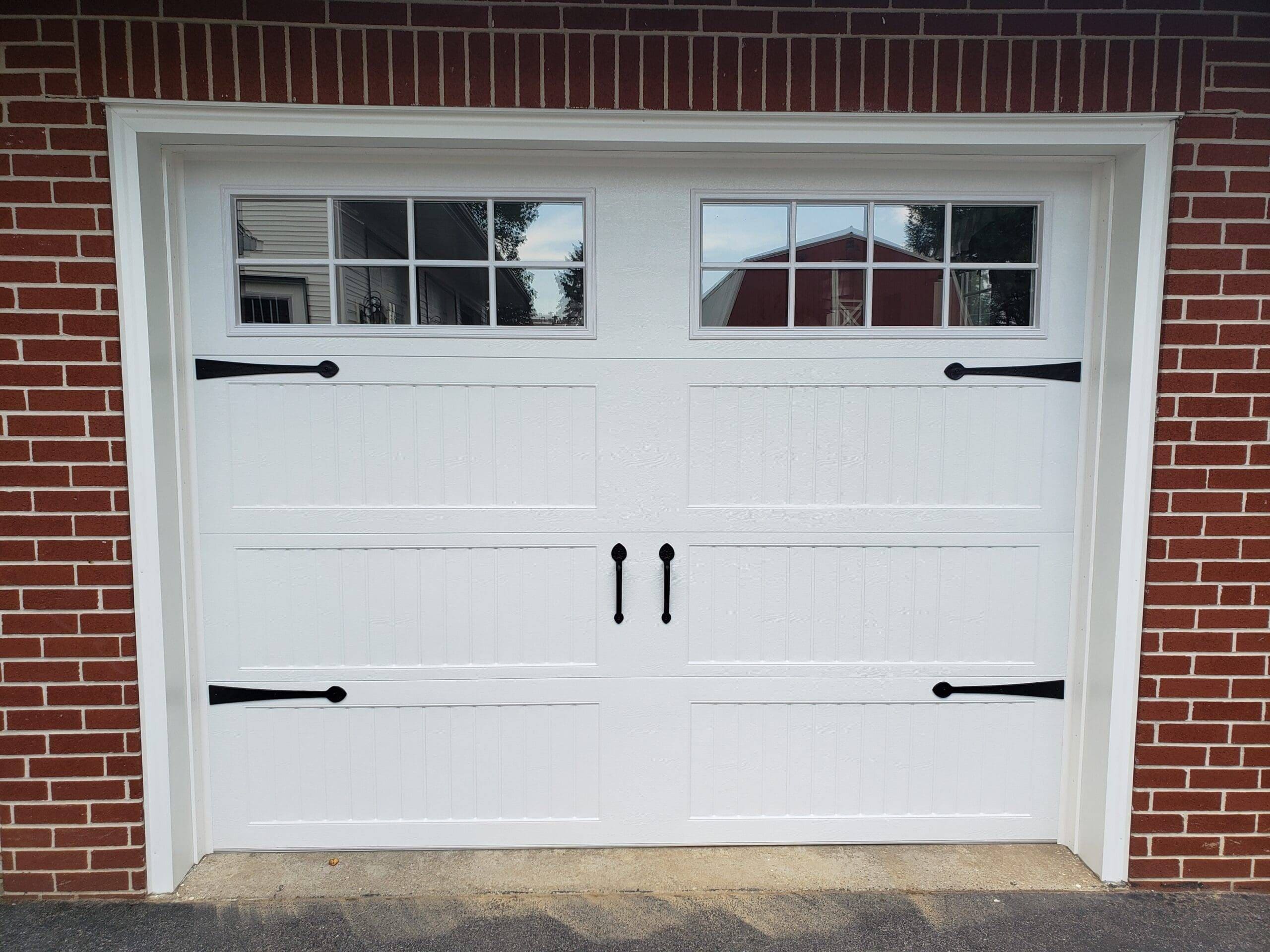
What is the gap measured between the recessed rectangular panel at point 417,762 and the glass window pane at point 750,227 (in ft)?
5.50

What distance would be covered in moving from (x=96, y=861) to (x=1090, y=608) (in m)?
3.35

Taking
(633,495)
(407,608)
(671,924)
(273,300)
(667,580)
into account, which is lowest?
(671,924)

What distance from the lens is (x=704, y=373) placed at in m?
2.47

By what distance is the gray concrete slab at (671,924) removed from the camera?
7.07 ft

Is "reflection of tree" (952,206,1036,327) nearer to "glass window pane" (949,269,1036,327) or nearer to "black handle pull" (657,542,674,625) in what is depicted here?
"glass window pane" (949,269,1036,327)

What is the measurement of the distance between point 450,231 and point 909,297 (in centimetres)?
156

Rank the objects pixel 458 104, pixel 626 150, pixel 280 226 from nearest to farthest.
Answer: pixel 458 104 → pixel 626 150 → pixel 280 226

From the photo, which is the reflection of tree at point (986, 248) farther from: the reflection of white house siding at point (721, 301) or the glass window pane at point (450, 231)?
the glass window pane at point (450, 231)

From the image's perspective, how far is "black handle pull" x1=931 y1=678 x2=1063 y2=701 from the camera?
2.56 meters

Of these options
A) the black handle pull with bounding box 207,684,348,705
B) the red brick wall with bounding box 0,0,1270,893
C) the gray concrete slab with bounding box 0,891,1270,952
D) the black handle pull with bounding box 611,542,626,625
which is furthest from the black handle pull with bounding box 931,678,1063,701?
the black handle pull with bounding box 207,684,348,705

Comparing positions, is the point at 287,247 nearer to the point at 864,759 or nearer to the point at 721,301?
the point at 721,301

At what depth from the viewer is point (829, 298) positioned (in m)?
2.48

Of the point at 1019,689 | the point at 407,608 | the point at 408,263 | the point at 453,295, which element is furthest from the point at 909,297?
the point at 407,608

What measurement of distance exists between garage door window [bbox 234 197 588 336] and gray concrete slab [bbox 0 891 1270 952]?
6.09ft
